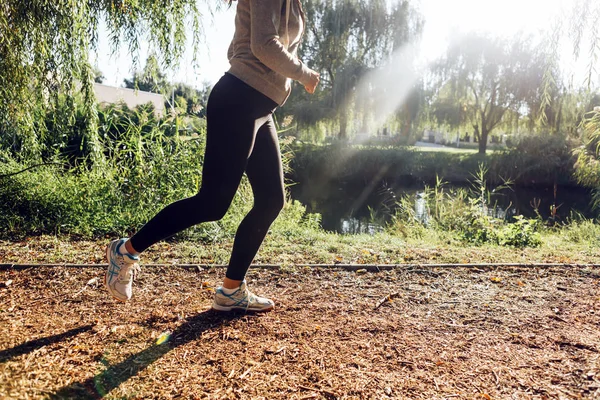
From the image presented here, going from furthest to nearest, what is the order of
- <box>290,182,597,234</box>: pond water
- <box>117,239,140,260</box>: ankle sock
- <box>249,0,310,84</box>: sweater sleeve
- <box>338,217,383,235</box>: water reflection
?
<box>290,182,597,234</box>: pond water < <box>338,217,383,235</box>: water reflection < <box>117,239,140,260</box>: ankle sock < <box>249,0,310,84</box>: sweater sleeve

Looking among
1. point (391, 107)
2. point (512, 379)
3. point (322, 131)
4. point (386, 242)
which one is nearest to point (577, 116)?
point (391, 107)

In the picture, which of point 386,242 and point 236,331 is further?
point 386,242

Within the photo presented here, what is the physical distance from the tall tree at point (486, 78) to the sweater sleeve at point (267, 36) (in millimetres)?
18474

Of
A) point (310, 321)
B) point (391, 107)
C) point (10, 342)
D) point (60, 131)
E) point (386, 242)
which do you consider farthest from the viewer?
point (391, 107)

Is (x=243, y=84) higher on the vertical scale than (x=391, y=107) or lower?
lower

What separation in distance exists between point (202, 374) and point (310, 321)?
628 mm

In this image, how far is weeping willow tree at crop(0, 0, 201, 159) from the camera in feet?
9.81

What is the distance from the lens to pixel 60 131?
4676 millimetres

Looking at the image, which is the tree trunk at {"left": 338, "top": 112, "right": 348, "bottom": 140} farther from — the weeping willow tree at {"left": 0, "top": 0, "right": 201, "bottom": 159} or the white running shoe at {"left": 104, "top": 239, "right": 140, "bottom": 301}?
the white running shoe at {"left": 104, "top": 239, "right": 140, "bottom": 301}

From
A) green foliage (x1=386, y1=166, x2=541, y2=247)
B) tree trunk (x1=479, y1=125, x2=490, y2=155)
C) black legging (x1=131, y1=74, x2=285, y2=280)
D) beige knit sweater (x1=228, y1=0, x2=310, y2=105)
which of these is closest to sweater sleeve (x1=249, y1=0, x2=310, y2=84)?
beige knit sweater (x1=228, y1=0, x2=310, y2=105)

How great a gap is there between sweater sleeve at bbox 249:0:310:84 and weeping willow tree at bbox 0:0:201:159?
1801 millimetres

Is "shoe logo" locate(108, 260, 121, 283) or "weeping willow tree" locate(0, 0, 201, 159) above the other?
"weeping willow tree" locate(0, 0, 201, 159)

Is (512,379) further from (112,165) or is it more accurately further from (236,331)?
(112,165)

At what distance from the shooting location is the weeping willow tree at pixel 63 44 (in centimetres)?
299
